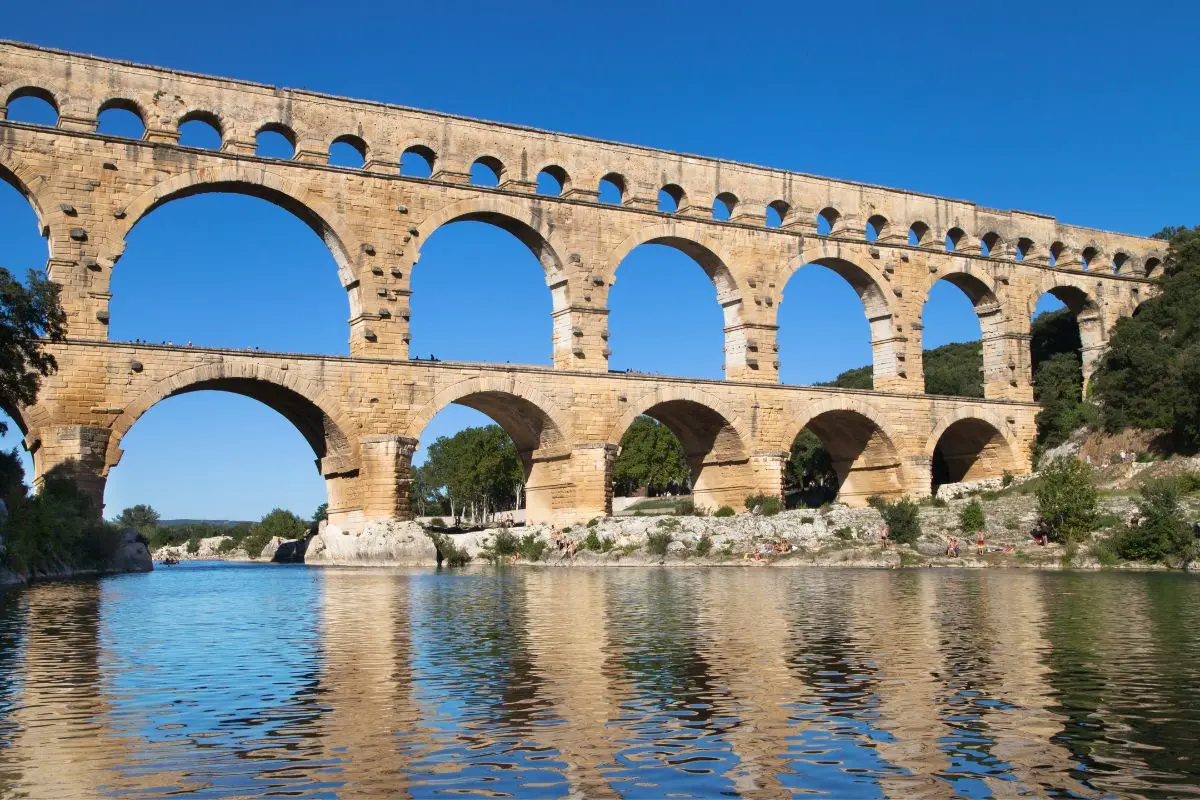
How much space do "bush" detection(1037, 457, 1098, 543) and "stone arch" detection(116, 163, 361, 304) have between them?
625 inches

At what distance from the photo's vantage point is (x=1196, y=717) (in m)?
6.68

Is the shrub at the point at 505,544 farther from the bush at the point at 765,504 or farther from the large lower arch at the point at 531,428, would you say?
the bush at the point at 765,504

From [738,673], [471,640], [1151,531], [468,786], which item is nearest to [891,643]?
[738,673]

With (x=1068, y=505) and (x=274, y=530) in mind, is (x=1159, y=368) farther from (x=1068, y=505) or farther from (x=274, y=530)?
(x=274, y=530)

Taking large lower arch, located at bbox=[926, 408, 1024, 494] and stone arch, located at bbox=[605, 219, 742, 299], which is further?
large lower arch, located at bbox=[926, 408, 1024, 494]

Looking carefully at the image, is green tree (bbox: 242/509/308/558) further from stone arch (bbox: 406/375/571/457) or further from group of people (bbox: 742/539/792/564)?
group of people (bbox: 742/539/792/564)

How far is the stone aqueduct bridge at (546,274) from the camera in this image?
2542 cm

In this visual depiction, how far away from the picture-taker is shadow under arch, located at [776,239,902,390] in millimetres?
34844

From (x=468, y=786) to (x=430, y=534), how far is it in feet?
77.5

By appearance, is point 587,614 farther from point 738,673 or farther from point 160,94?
point 160,94

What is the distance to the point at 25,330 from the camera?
22375 millimetres

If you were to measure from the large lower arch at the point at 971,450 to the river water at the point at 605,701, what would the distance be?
2393cm

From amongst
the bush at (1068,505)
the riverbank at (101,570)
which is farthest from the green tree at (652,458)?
the riverbank at (101,570)

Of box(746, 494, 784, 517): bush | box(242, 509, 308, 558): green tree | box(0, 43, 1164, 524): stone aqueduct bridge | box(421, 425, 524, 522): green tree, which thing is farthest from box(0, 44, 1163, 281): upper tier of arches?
box(242, 509, 308, 558): green tree
